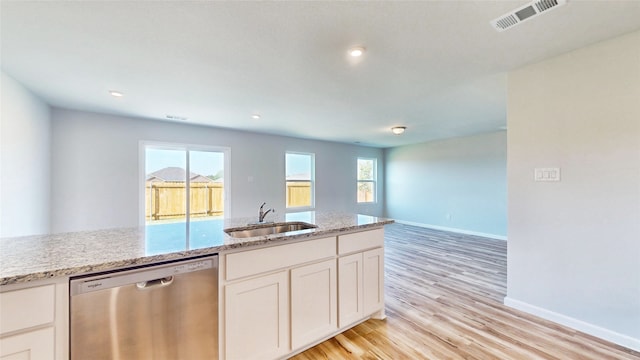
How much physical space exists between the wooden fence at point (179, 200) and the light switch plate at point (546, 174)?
16.4 feet

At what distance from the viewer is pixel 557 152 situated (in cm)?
223

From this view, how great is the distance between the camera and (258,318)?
161 centimetres

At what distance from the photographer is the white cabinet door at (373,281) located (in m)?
2.20

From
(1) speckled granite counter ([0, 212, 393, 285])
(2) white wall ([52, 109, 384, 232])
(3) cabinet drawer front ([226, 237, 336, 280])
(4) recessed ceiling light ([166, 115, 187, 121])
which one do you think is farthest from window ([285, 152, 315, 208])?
(3) cabinet drawer front ([226, 237, 336, 280])

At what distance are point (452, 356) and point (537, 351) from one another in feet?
2.09

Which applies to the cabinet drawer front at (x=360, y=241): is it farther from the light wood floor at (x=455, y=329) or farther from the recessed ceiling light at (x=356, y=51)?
the recessed ceiling light at (x=356, y=51)

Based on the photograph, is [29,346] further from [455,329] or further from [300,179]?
[300,179]

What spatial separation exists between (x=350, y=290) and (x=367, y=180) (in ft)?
19.8

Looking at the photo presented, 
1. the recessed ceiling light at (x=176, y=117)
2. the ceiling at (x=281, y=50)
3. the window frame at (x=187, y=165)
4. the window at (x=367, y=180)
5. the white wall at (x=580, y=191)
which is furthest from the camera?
the window at (x=367, y=180)

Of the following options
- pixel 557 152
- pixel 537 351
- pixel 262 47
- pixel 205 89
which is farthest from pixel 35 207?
pixel 557 152

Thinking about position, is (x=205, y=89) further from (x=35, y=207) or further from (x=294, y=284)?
(x=35, y=207)

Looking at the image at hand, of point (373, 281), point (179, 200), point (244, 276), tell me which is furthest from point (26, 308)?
point (179, 200)

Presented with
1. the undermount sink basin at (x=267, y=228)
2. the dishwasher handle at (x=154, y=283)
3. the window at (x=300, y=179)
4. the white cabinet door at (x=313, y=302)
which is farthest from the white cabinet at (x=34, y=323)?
the window at (x=300, y=179)

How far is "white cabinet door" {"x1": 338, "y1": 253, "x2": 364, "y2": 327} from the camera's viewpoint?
2.03m
